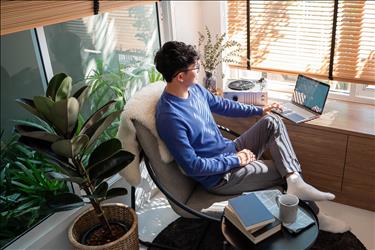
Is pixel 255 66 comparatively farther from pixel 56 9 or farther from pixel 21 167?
pixel 21 167

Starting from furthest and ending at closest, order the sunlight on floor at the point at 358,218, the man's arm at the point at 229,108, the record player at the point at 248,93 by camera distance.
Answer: the record player at the point at 248,93
the man's arm at the point at 229,108
the sunlight on floor at the point at 358,218

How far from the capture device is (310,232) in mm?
1639

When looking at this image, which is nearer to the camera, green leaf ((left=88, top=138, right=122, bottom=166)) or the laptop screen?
green leaf ((left=88, top=138, right=122, bottom=166))

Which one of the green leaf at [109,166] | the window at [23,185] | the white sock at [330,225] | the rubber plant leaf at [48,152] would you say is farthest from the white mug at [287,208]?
the window at [23,185]

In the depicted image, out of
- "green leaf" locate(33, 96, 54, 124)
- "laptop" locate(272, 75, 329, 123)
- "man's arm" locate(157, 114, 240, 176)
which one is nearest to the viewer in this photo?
"green leaf" locate(33, 96, 54, 124)

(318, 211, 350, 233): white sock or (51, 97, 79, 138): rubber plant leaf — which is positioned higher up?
(51, 97, 79, 138): rubber plant leaf

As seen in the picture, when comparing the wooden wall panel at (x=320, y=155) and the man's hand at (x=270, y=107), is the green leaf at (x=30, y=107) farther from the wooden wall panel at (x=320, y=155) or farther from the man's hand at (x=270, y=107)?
the wooden wall panel at (x=320, y=155)

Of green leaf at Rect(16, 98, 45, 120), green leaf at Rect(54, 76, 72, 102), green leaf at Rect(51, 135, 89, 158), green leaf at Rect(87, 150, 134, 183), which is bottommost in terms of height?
green leaf at Rect(87, 150, 134, 183)

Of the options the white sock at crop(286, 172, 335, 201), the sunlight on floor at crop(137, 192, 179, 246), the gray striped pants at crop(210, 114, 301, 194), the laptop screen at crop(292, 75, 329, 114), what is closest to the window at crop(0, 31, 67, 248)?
the sunlight on floor at crop(137, 192, 179, 246)

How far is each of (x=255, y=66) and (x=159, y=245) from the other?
4.73ft

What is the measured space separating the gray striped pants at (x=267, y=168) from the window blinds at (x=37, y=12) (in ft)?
3.66

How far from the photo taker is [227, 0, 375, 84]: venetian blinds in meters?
2.40

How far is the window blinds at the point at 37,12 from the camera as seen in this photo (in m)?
1.60

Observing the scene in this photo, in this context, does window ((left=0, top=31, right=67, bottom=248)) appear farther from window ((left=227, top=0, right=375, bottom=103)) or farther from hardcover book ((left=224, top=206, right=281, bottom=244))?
window ((left=227, top=0, right=375, bottom=103))
